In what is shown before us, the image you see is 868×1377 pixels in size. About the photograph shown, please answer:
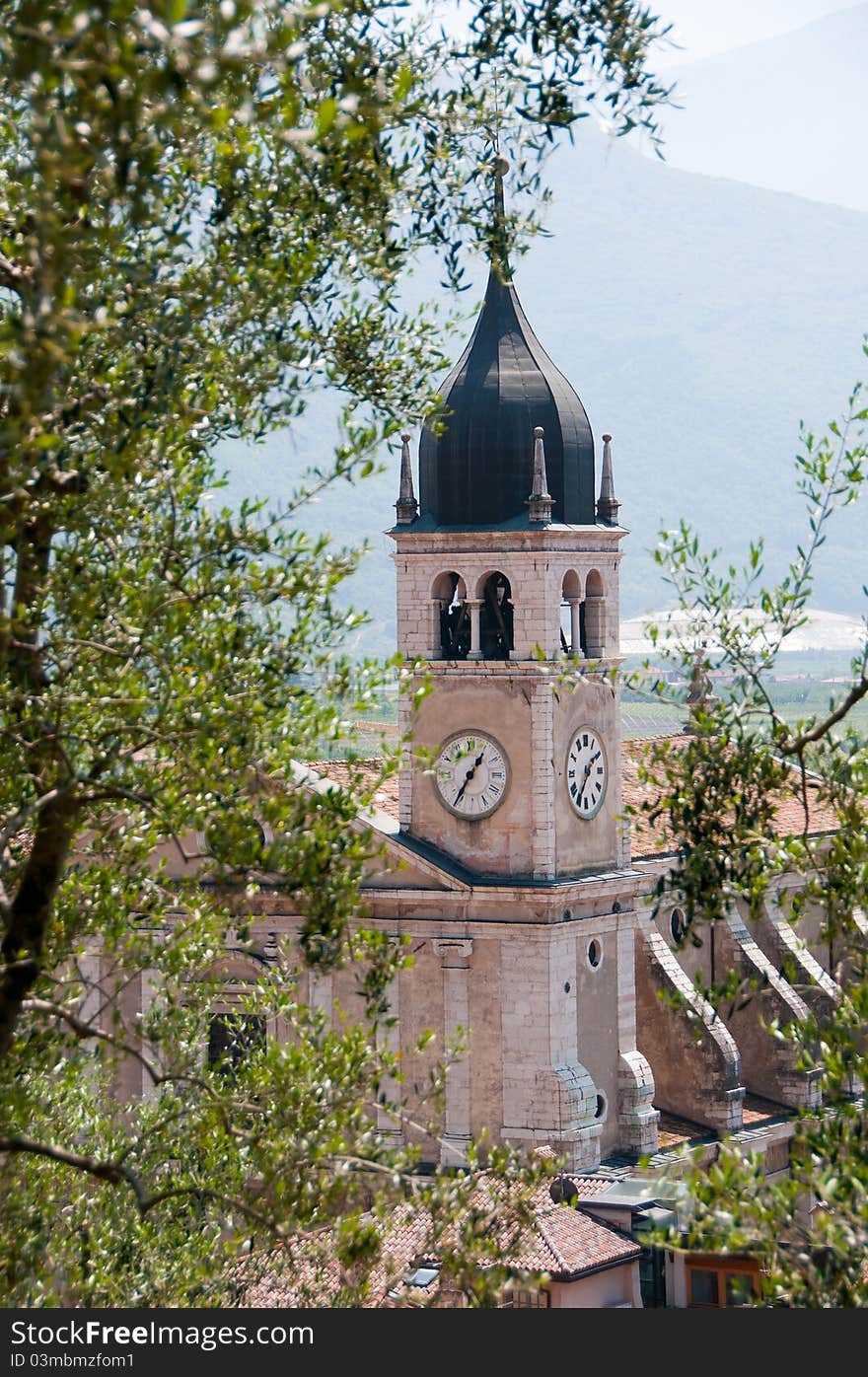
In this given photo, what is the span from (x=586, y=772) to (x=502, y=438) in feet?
22.4

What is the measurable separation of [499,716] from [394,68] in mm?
30590

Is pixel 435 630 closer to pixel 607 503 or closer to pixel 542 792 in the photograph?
pixel 542 792

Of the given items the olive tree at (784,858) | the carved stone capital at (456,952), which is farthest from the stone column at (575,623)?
the olive tree at (784,858)

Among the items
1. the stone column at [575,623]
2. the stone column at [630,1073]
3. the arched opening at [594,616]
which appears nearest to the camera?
the stone column at [630,1073]

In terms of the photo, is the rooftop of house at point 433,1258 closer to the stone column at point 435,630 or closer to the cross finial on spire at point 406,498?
the stone column at point 435,630

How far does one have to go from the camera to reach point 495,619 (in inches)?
1891

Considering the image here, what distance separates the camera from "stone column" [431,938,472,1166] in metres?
46.5

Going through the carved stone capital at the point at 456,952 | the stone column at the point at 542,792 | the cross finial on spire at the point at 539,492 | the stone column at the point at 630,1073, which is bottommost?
the stone column at the point at 630,1073

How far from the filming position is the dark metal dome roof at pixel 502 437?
47.6 meters

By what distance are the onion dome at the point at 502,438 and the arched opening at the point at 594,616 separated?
4.16 feet

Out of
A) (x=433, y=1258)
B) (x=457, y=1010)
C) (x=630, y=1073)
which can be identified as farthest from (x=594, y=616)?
(x=433, y=1258)

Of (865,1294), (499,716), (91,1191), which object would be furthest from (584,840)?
(865,1294)

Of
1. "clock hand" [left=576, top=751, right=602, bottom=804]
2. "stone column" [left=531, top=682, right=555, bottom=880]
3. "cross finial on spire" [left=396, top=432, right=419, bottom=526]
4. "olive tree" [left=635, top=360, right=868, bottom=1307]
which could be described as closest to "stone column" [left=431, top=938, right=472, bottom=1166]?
"stone column" [left=531, top=682, right=555, bottom=880]

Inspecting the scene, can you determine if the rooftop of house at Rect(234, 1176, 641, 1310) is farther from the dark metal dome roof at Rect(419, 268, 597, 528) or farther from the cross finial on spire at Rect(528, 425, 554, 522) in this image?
the dark metal dome roof at Rect(419, 268, 597, 528)
